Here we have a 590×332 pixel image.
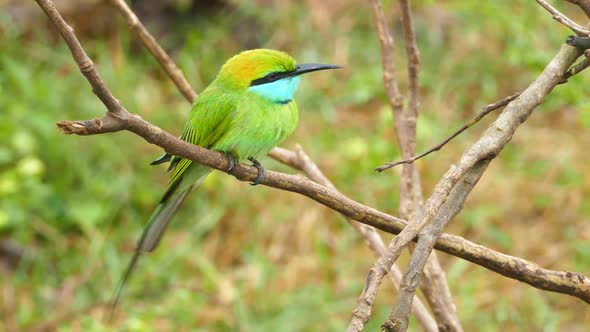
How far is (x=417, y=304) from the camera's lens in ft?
5.70

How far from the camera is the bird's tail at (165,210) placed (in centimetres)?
227

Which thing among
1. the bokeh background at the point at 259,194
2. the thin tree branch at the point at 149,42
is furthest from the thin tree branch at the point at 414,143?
the bokeh background at the point at 259,194

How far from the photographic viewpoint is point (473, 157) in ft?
4.40

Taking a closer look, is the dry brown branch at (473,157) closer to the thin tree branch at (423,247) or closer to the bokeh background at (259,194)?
the thin tree branch at (423,247)

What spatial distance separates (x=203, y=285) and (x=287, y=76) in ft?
5.86

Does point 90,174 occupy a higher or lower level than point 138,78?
lower

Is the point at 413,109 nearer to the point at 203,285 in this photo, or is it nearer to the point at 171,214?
the point at 171,214

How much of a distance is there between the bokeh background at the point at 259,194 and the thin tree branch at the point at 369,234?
108cm

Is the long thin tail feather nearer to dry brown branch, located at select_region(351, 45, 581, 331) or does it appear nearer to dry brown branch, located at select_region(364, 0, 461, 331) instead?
dry brown branch, located at select_region(364, 0, 461, 331)

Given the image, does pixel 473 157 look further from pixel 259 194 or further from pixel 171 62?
pixel 259 194

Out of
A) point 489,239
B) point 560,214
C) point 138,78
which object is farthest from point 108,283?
point 560,214

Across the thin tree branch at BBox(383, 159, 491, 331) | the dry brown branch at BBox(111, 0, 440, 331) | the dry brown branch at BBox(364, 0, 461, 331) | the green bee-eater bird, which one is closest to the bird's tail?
the green bee-eater bird

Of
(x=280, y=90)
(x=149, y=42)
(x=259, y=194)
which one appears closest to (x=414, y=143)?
(x=280, y=90)

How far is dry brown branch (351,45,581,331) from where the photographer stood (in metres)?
1.13
